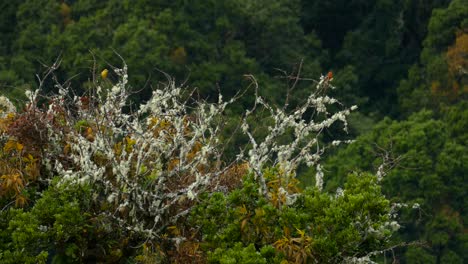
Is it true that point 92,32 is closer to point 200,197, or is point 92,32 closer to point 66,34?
point 66,34

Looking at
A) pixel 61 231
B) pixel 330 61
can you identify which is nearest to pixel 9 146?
pixel 61 231

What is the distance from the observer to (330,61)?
3631cm

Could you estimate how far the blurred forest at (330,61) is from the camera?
25531mm

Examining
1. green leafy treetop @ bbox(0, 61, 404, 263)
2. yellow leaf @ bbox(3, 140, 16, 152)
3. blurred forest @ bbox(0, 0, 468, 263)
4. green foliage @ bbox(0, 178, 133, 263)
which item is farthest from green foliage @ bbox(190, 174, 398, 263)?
blurred forest @ bbox(0, 0, 468, 263)

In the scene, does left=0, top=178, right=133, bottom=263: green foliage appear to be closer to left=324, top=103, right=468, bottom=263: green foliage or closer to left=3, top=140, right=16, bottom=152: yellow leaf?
left=3, top=140, right=16, bottom=152: yellow leaf

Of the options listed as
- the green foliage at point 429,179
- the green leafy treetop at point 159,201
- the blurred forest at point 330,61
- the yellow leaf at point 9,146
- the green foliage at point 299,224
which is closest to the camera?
the green foliage at point 299,224

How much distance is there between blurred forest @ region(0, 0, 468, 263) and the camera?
25531 mm

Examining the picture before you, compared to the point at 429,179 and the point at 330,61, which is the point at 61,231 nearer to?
the point at 429,179

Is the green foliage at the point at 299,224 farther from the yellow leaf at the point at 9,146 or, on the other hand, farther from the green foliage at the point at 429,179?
the green foliage at the point at 429,179

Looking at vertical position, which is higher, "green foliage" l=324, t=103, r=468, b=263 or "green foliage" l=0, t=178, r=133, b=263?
"green foliage" l=0, t=178, r=133, b=263

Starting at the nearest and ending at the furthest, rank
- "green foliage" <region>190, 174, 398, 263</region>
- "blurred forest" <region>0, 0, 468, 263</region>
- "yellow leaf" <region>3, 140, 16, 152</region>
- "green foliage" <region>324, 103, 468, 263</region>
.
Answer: "green foliage" <region>190, 174, 398, 263</region> < "yellow leaf" <region>3, 140, 16, 152</region> < "green foliage" <region>324, 103, 468, 263</region> < "blurred forest" <region>0, 0, 468, 263</region>

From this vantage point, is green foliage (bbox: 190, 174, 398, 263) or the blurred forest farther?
the blurred forest

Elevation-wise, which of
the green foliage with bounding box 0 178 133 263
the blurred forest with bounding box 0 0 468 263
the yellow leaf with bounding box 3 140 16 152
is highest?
the yellow leaf with bounding box 3 140 16 152

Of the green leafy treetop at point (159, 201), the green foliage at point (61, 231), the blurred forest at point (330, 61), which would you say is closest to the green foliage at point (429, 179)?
the blurred forest at point (330, 61)
